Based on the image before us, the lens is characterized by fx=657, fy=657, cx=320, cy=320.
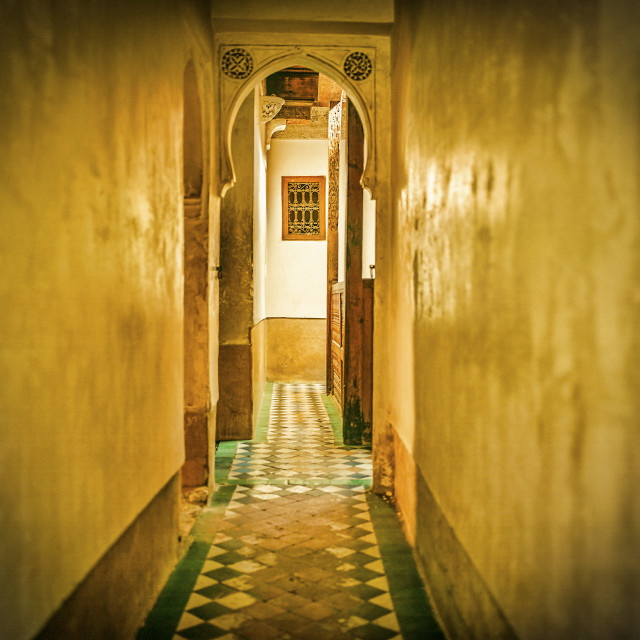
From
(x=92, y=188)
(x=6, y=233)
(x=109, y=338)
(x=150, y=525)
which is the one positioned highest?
(x=92, y=188)

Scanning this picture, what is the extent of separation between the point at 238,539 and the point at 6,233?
3.86 meters

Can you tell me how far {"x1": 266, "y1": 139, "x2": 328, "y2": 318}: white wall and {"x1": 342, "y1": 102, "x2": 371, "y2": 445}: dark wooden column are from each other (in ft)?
20.8

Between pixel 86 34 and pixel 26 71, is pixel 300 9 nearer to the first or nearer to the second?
pixel 86 34

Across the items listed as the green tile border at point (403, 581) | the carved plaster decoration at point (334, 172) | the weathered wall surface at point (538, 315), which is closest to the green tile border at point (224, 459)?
the green tile border at point (403, 581)

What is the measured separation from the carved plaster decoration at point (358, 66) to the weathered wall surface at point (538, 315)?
2678mm

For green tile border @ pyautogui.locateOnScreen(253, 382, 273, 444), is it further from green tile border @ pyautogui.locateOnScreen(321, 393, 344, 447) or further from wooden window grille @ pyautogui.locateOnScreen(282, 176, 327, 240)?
wooden window grille @ pyautogui.locateOnScreen(282, 176, 327, 240)

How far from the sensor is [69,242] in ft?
7.27

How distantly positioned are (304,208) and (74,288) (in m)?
12.7

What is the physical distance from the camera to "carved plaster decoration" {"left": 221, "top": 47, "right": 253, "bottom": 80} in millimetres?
6109

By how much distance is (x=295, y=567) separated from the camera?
177 inches

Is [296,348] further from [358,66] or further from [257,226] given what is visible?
[358,66]

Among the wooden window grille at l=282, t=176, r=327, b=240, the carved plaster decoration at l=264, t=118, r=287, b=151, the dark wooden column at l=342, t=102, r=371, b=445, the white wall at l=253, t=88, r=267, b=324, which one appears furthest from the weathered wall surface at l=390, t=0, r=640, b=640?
the wooden window grille at l=282, t=176, r=327, b=240

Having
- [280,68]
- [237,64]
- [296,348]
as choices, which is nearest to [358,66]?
[280,68]

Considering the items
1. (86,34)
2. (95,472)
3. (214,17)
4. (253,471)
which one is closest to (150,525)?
(95,472)
